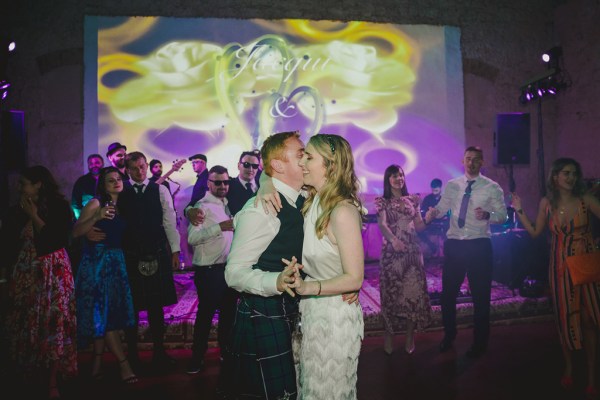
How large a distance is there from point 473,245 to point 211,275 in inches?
93.9

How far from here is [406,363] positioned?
3.66 m

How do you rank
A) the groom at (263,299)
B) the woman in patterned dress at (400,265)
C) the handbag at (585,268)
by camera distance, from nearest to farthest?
the groom at (263,299) < the handbag at (585,268) < the woman in patterned dress at (400,265)

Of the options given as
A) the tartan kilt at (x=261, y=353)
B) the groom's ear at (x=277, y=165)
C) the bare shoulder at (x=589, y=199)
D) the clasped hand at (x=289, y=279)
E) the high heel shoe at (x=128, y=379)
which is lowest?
the high heel shoe at (x=128, y=379)

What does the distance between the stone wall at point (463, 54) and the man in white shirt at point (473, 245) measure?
475 cm

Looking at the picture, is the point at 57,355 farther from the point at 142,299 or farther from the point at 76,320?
the point at 142,299

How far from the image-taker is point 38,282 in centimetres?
310

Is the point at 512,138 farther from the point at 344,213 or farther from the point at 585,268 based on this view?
the point at 344,213

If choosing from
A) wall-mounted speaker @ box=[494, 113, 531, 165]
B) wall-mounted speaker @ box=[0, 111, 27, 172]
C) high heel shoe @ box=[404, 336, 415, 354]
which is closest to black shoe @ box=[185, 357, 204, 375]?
high heel shoe @ box=[404, 336, 415, 354]

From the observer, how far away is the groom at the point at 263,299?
64.5 inches

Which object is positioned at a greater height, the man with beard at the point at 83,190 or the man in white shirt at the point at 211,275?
the man with beard at the point at 83,190

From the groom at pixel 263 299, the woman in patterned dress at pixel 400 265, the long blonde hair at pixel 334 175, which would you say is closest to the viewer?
the groom at pixel 263 299

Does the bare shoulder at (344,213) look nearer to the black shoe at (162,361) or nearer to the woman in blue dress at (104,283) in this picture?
the woman in blue dress at (104,283)

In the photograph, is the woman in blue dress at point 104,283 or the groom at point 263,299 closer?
the groom at point 263,299

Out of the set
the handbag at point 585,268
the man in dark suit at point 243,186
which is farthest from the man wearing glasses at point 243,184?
the handbag at point 585,268
